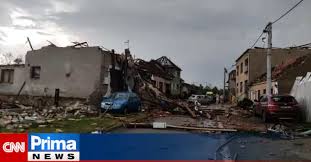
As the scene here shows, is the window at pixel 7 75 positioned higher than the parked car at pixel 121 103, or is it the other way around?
the window at pixel 7 75

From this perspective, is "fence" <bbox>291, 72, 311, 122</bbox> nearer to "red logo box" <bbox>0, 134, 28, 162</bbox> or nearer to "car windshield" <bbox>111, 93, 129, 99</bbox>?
"car windshield" <bbox>111, 93, 129, 99</bbox>

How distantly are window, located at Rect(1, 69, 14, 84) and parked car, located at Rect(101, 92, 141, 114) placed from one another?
40.9ft

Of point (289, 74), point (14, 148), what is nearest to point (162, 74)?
point (289, 74)

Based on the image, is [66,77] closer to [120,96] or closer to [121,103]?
[120,96]

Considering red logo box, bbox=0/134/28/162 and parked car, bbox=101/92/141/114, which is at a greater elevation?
parked car, bbox=101/92/141/114

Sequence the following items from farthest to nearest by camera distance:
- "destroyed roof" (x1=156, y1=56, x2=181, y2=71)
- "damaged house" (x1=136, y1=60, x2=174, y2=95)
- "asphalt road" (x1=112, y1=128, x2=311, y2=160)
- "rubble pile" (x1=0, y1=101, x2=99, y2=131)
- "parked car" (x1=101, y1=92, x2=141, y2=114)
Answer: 1. "destroyed roof" (x1=156, y1=56, x2=181, y2=71)
2. "damaged house" (x1=136, y1=60, x2=174, y2=95)
3. "parked car" (x1=101, y1=92, x2=141, y2=114)
4. "rubble pile" (x1=0, y1=101, x2=99, y2=131)
5. "asphalt road" (x1=112, y1=128, x2=311, y2=160)

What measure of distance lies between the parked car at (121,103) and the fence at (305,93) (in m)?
11.3

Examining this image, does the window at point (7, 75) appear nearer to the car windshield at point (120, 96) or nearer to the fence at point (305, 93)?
the car windshield at point (120, 96)

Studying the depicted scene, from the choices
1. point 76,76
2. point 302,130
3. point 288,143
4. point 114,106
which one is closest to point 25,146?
point 288,143

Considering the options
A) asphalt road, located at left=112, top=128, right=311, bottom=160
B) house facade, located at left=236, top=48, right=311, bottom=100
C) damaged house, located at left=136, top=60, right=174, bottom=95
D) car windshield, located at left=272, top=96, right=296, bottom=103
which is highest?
house facade, located at left=236, top=48, right=311, bottom=100

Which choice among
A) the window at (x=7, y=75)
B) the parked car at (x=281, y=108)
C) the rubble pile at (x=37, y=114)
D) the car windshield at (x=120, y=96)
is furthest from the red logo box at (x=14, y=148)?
the window at (x=7, y=75)

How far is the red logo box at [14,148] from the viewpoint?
823cm

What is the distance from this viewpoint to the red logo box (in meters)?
8.23

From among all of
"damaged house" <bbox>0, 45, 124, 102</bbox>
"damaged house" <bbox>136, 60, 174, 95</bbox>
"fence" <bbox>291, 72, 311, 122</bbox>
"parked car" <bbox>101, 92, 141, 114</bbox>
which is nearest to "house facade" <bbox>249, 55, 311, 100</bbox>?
"fence" <bbox>291, 72, 311, 122</bbox>
